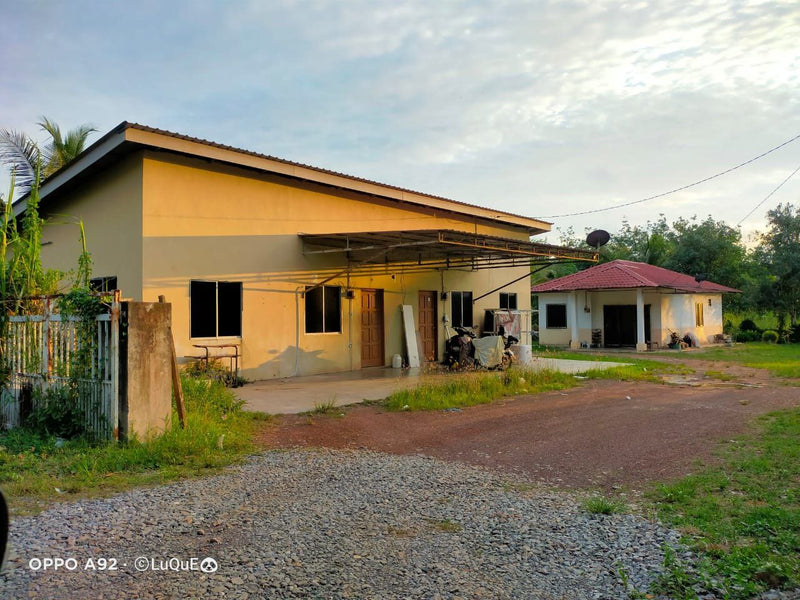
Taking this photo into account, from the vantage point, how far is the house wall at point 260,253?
1178cm

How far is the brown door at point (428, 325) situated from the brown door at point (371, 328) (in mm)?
1745

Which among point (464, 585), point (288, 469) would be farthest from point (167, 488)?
point (464, 585)

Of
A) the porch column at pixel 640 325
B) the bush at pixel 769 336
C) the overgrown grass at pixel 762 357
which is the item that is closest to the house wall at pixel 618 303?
the porch column at pixel 640 325

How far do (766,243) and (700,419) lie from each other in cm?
2827

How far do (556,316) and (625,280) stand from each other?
4200mm

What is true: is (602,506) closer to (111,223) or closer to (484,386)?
(484,386)

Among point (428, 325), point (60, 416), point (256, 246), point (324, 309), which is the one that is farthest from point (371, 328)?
point (60, 416)

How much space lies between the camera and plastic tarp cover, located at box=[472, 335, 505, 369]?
15.7m

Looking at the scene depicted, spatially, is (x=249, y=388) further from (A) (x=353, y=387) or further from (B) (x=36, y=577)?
(B) (x=36, y=577)

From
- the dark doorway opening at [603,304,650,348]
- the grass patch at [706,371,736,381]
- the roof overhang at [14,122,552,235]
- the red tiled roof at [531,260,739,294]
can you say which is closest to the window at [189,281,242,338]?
the roof overhang at [14,122,552,235]

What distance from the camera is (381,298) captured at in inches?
655

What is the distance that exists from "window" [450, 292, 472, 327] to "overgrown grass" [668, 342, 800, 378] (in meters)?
8.75

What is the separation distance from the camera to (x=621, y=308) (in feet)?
89.9

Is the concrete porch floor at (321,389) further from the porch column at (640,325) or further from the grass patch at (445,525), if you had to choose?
the porch column at (640,325)
